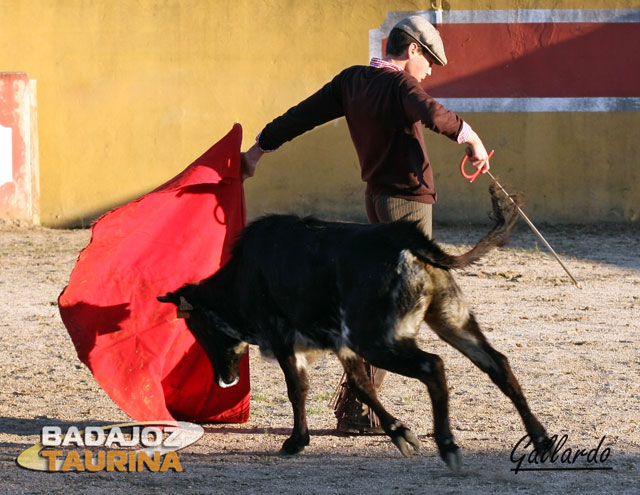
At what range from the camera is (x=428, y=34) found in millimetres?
4320

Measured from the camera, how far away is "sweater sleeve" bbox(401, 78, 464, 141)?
3992 millimetres

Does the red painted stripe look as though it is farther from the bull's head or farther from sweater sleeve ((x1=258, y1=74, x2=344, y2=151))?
the bull's head

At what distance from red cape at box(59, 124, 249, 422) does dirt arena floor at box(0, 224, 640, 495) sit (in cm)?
24

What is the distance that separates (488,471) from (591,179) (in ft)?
26.6

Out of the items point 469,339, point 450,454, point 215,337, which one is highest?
point 469,339

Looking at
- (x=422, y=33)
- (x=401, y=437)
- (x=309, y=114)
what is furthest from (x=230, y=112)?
(x=401, y=437)

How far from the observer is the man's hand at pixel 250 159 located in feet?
15.9

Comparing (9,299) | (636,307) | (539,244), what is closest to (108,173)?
(9,299)

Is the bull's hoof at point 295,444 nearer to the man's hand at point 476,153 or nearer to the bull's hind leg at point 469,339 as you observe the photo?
the bull's hind leg at point 469,339

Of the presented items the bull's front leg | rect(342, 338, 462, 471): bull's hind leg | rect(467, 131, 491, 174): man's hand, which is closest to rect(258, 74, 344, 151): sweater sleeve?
rect(467, 131, 491, 174): man's hand

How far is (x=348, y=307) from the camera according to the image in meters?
3.93

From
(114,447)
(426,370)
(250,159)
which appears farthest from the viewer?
(250,159)

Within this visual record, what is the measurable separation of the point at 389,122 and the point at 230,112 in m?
7.52

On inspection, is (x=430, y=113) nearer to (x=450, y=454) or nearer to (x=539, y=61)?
(x=450, y=454)
